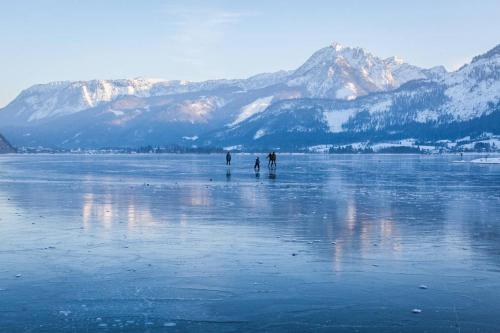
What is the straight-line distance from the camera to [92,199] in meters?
39.2

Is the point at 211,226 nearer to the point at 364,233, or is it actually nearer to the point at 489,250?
the point at 364,233

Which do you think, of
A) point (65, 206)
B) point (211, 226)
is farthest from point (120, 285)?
point (65, 206)

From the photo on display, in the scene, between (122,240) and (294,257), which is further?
(122,240)

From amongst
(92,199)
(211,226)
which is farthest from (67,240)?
(92,199)

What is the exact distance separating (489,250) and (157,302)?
11683 millimetres

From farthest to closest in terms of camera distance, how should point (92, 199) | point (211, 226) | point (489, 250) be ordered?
point (92, 199) < point (211, 226) < point (489, 250)

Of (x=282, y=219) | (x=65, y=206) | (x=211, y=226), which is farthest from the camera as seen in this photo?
(x=65, y=206)

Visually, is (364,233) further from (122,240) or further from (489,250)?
(122,240)

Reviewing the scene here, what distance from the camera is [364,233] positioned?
78.6 ft

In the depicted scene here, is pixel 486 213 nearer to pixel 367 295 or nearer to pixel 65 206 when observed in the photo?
pixel 367 295

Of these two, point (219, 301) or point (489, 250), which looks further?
point (489, 250)

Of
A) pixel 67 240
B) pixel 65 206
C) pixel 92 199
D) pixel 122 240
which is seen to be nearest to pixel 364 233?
pixel 122 240

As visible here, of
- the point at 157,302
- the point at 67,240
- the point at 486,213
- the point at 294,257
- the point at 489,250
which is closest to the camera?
the point at 157,302

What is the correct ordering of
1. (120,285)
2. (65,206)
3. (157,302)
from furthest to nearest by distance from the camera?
(65,206) → (120,285) → (157,302)
